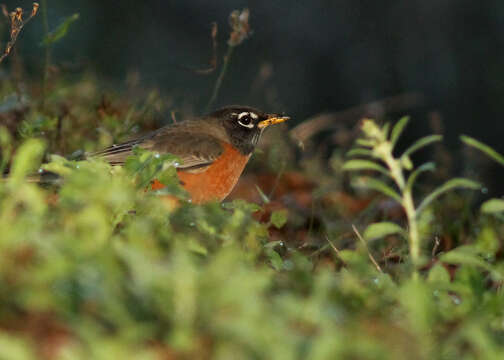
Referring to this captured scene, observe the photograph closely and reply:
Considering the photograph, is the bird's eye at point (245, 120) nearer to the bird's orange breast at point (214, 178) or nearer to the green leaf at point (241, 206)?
the bird's orange breast at point (214, 178)

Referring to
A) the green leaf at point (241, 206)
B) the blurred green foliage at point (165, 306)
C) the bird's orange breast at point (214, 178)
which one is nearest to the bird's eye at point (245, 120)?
the bird's orange breast at point (214, 178)

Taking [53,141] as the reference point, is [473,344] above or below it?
above

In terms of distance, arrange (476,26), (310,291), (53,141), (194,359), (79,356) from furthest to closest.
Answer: (476,26)
(53,141)
(310,291)
(194,359)
(79,356)

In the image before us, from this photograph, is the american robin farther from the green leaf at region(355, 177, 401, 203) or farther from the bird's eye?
the green leaf at region(355, 177, 401, 203)

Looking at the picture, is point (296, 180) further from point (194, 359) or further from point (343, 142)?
point (194, 359)

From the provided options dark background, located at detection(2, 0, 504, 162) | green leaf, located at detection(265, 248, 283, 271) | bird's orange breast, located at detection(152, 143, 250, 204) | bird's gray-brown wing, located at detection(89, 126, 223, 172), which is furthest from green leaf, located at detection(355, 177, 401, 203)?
dark background, located at detection(2, 0, 504, 162)

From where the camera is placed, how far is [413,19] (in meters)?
11.6

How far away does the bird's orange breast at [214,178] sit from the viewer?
4305 mm

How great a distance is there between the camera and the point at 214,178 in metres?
4.43

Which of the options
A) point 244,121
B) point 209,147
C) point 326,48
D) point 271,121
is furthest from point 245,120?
point 326,48

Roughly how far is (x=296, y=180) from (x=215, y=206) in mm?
3817

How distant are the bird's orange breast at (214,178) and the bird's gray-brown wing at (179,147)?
37 mm

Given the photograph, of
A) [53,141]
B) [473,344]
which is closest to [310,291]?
[473,344]

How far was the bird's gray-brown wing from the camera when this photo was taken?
4.34 m
